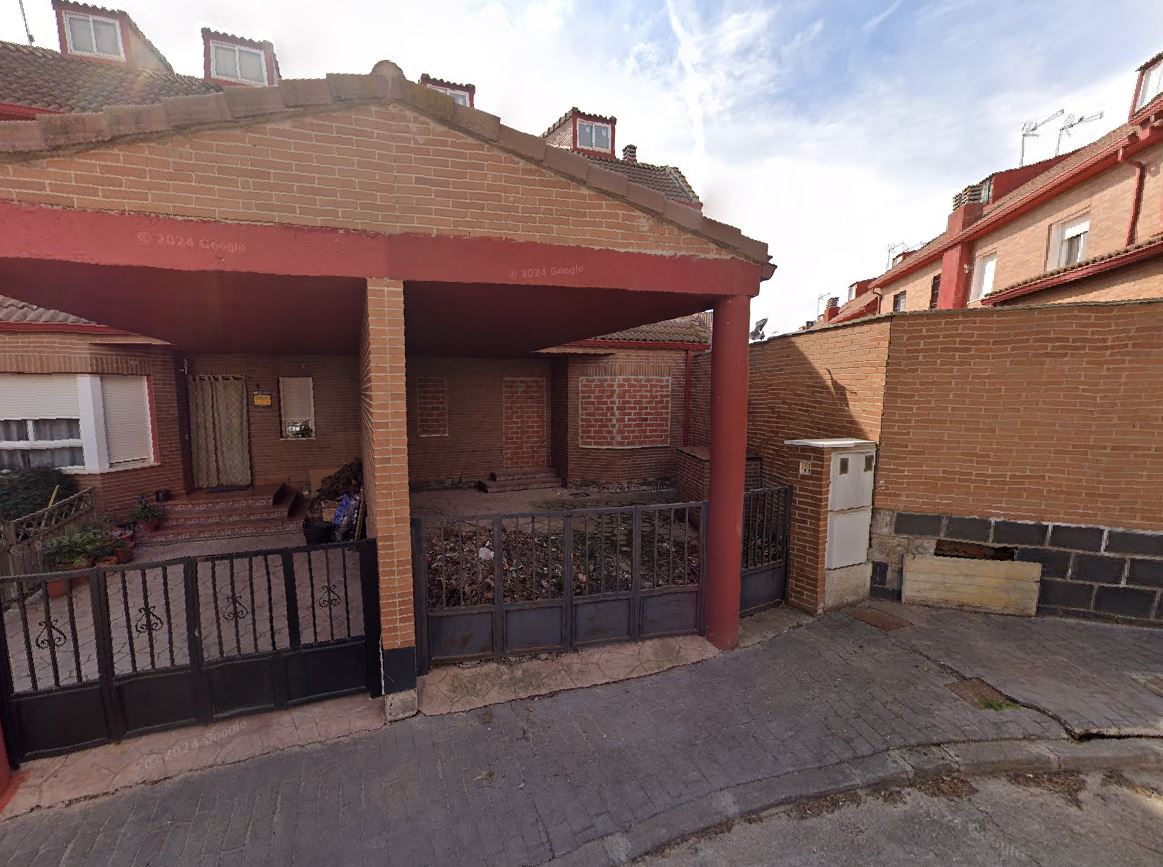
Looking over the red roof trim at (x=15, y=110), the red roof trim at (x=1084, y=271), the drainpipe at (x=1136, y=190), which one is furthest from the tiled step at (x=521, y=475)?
the drainpipe at (x=1136, y=190)

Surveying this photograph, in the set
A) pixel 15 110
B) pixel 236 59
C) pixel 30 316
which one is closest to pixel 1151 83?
pixel 236 59

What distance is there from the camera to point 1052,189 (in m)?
11.0

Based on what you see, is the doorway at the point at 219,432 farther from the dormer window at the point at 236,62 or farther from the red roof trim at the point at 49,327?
the dormer window at the point at 236,62

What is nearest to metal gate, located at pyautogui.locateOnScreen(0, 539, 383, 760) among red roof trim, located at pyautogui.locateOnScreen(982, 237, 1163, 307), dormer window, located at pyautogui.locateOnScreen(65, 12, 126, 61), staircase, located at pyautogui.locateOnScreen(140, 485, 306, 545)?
staircase, located at pyautogui.locateOnScreen(140, 485, 306, 545)

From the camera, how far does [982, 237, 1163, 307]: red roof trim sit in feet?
24.5

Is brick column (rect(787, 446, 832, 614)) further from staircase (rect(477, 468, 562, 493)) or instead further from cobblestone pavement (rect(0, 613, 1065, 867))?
staircase (rect(477, 468, 562, 493))

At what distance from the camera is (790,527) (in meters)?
5.79

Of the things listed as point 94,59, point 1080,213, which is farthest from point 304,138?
point 1080,213

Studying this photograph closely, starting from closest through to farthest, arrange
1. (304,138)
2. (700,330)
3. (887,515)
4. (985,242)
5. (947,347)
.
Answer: (304,138) → (947,347) → (887,515) → (700,330) → (985,242)

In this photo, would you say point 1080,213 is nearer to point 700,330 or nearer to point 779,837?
point 700,330

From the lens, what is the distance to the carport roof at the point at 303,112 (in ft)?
9.32

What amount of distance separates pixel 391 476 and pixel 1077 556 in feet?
24.4

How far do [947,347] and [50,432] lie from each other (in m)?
13.6

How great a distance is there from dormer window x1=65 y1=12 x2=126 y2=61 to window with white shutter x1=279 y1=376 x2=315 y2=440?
906 cm
